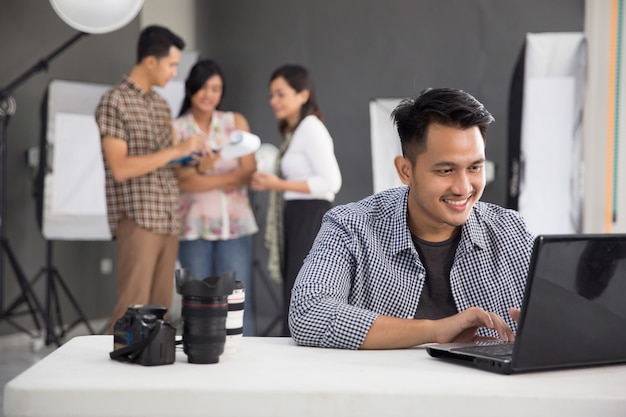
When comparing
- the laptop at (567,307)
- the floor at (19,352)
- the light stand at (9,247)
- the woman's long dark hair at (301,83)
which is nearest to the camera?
the laptop at (567,307)

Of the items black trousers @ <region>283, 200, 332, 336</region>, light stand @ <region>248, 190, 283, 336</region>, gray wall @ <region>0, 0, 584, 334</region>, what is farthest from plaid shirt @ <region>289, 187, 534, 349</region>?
light stand @ <region>248, 190, 283, 336</region>

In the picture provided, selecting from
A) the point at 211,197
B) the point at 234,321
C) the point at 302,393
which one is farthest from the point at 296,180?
the point at 302,393

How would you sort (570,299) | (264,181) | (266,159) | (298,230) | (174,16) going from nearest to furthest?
(570,299)
(264,181)
(298,230)
(266,159)
(174,16)

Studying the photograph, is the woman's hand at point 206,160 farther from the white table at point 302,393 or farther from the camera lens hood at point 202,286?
the white table at point 302,393

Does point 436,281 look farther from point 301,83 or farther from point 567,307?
point 301,83

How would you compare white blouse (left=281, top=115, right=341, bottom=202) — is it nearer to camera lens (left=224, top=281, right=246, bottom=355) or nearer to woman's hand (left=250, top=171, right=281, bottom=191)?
woman's hand (left=250, top=171, right=281, bottom=191)

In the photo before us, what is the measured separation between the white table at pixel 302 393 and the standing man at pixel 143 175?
213cm

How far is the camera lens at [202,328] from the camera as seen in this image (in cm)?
135

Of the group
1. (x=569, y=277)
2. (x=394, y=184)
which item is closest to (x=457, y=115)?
(x=569, y=277)

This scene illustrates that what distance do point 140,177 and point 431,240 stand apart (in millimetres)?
1822

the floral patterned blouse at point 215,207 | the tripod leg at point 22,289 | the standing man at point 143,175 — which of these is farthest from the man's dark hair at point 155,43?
the tripod leg at point 22,289

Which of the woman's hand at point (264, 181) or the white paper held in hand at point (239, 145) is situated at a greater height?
the white paper held in hand at point (239, 145)

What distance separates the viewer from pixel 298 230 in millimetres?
3791

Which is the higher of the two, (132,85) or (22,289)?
(132,85)
